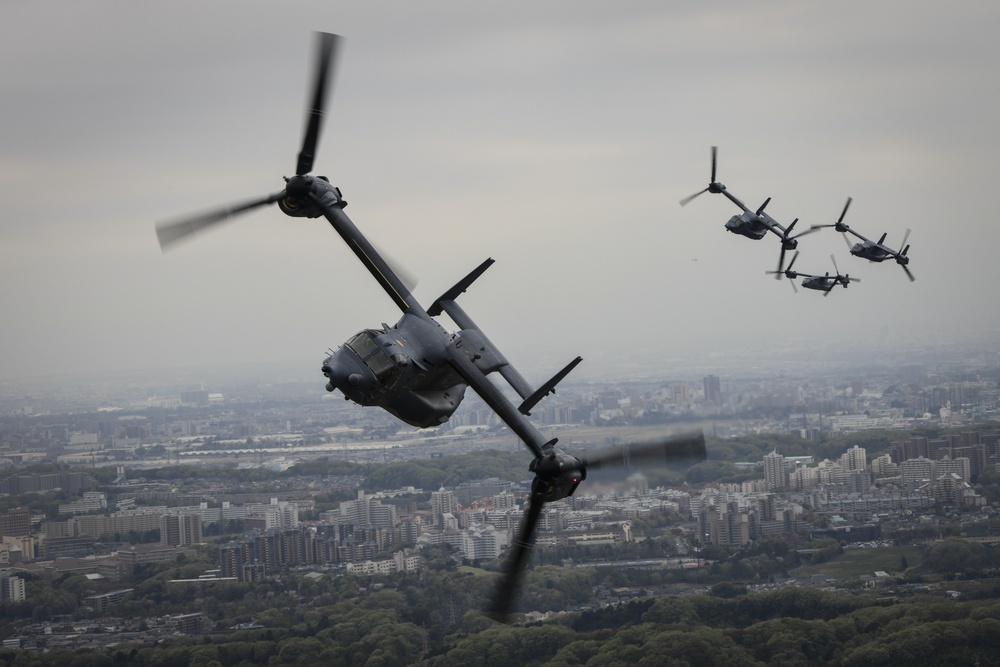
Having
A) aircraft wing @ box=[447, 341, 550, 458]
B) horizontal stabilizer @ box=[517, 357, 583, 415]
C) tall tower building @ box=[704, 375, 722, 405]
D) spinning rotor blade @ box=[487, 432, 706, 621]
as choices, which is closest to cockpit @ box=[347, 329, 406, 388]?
aircraft wing @ box=[447, 341, 550, 458]

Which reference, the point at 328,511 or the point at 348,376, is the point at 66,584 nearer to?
the point at 328,511

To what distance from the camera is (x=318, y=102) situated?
77.9 feet

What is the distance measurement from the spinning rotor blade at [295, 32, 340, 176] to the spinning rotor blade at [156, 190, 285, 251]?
1.11 metres

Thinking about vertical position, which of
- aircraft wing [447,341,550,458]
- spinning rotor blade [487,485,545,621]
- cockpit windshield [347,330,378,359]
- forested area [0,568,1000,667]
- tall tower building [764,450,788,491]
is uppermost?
cockpit windshield [347,330,378,359]

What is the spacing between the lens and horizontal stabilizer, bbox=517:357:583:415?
22.6m

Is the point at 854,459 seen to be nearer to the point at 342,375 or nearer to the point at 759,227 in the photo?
the point at 759,227

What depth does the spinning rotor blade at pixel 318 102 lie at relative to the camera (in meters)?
22.8

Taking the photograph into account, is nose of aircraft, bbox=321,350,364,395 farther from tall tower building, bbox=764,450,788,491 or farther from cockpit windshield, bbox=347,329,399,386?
tall tower building, bbox=764,450,788,491

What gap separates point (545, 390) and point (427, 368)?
2.06 metres

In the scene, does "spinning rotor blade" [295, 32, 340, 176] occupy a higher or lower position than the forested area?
higher

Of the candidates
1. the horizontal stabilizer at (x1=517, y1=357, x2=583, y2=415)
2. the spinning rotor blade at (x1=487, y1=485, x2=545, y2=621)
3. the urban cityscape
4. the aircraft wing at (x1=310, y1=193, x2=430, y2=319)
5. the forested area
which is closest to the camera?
the spinning rotor blade at (x1=487, y1=485, x2=545, y2=621)

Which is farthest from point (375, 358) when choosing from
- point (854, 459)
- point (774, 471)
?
point (854, 459)

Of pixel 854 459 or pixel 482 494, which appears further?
pixel 854 459

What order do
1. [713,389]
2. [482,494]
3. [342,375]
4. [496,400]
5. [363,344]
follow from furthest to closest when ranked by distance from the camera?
[482,494], [713,389], [496,400], [363,344], [342,375]
